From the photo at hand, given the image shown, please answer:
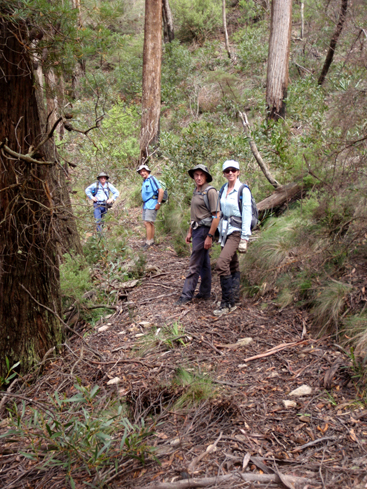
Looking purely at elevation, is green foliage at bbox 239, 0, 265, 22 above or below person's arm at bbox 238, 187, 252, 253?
above

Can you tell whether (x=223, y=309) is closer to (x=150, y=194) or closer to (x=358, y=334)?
(x=358, y=334)

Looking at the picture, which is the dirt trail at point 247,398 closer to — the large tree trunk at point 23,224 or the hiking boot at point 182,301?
the hiking boot at point 182,301

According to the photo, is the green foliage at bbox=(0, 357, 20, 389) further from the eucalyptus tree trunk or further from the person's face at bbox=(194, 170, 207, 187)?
the person's face at bbox=(194, 170, 207, 187)

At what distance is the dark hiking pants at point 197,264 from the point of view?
20.0ft

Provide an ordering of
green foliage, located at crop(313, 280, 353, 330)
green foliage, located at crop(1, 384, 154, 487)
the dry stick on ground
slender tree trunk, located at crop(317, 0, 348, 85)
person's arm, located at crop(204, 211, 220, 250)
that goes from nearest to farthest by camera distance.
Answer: the dry stick on ground
green foliage, located at crop(1, 384, 154, 487)
green foliage, located at crop(313, 280, 353, 330)
person's arm, located at crop(204, 211, 220, 250)
slender tree trunk, located at crop(317, 0, 348, 85)

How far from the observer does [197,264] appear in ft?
20.2

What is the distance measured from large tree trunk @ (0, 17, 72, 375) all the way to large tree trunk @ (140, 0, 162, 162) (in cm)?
898

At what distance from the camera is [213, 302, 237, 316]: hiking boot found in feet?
19.0

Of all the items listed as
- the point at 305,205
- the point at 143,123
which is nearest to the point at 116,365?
the point at 305,205

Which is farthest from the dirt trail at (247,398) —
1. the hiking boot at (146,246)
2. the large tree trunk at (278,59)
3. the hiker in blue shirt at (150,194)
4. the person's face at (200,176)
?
the large tree trunk at (278,59)

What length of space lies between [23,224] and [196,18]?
2285 cm

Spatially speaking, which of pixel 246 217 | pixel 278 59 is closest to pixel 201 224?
pixel 246 217

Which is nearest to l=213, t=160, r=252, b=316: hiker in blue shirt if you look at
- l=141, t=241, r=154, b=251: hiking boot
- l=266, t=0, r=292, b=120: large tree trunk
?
l=141, t=241, r=154, b=251: hiking boot

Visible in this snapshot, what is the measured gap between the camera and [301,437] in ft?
10.6
